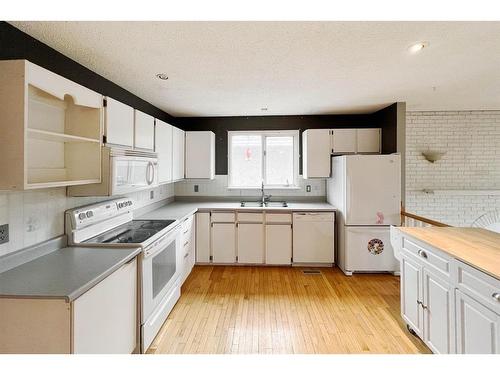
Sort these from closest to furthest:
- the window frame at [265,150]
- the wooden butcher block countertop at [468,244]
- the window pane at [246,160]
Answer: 1. the wooden butcher block countertop at [468,244]
2. the window frame at [265,150]
3. the window pane at [246,160]

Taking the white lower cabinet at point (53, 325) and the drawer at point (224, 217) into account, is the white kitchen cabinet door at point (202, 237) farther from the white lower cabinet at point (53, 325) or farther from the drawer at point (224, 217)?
the white lower cabinet at point (53, 325)

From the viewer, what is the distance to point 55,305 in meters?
1.21

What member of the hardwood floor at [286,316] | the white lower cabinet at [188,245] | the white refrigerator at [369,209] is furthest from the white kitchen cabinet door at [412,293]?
the white lower cabinet at [188,245]

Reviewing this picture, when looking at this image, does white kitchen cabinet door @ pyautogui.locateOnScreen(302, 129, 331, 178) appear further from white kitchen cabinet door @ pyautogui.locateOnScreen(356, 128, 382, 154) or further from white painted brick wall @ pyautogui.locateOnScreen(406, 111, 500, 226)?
white painted brick wall @ pyautogui.locateOnScreen(406, 111, 500, 226)

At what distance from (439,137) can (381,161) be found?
162 centimetres

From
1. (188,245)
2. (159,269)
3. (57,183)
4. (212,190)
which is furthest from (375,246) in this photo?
(57,183)

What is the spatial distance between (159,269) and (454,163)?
4.66m

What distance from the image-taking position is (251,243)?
12.4 ft

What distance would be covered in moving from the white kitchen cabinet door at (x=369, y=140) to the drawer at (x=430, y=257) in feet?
6.73

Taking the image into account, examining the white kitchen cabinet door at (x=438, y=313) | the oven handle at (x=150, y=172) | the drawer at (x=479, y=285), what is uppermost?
the oven handle at (x=150, y=172)

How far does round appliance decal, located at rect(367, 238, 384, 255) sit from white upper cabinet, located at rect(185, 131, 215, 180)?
8.22 ft

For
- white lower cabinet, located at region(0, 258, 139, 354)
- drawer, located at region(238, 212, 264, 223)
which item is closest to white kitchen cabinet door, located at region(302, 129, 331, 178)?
drawer, located at region(238, 212, 264, 223)

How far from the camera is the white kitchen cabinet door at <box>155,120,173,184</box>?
2.98m

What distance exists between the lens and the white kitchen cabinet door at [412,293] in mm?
1981
